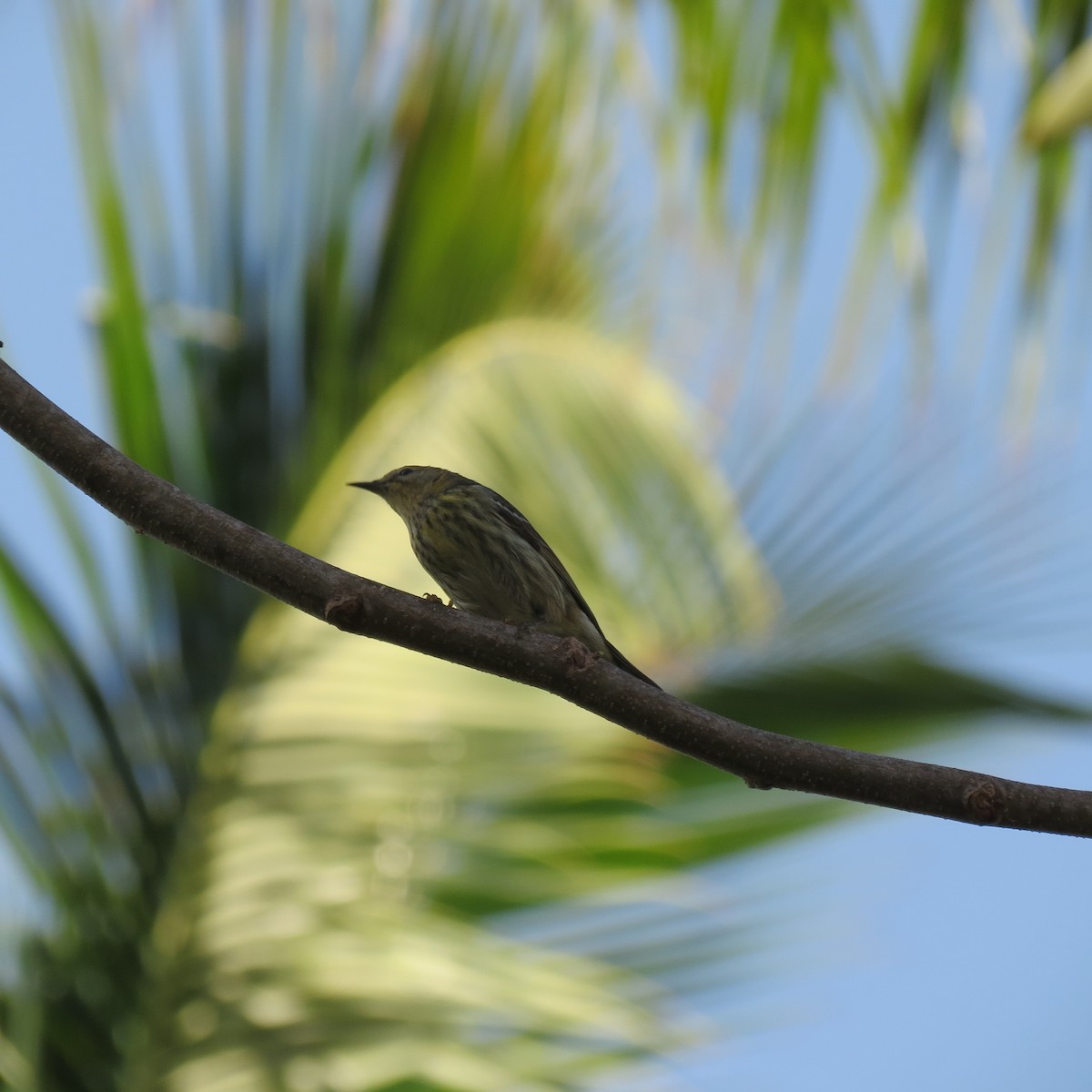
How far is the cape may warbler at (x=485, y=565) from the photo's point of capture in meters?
5.12

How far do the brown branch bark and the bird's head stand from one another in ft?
7.01

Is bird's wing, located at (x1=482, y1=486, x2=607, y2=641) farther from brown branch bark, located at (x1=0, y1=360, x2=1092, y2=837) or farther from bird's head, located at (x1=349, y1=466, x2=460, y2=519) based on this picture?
brown branch bark, located at (x1=0, y1=360, x2=1092, y2=837)

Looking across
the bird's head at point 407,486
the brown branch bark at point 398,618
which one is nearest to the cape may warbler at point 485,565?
the bird's head at point 407,486

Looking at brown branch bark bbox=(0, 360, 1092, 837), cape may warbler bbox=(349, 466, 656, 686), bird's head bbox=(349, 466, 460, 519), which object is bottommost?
brown branch bark bbox=(0, 360, 1092, 837)

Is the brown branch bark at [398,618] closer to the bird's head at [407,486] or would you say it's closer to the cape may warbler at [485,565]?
the cape may warbler at [485,565]

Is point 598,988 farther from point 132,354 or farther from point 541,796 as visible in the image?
point 132,354

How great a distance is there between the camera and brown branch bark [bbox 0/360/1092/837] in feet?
9.38

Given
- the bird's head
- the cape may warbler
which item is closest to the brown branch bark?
the cape may warbler

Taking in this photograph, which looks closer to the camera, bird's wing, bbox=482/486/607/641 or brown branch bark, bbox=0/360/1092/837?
brown branch bark, bbox=0/360/1092/837

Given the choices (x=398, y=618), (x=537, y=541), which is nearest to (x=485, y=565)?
(x=537, y=541)

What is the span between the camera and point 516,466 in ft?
18.2

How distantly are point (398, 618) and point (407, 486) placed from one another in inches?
90.3

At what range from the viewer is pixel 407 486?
524cm

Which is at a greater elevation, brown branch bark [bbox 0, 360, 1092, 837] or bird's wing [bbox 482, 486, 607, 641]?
bird's wing [bbox 482, 486, 607, 641]
